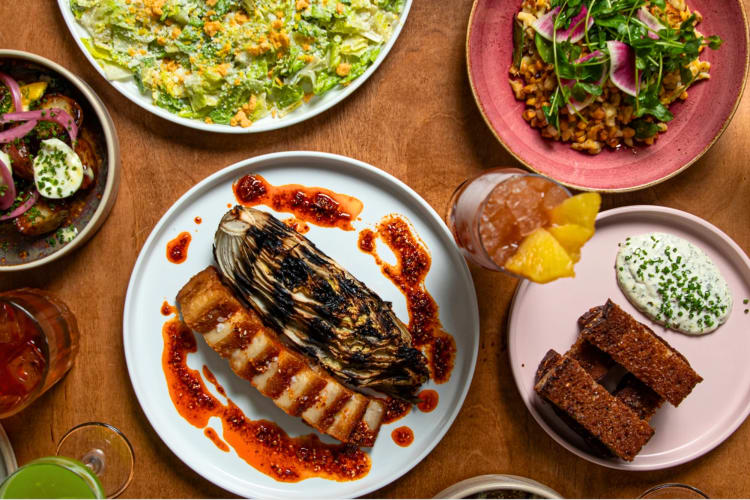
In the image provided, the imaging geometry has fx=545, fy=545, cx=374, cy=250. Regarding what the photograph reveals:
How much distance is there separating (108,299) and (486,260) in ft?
6.68

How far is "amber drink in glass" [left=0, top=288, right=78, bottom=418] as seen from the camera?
104 inches

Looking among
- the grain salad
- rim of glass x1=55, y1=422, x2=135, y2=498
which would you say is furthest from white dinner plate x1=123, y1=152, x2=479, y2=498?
the grain salad

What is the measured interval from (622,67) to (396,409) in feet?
6.70

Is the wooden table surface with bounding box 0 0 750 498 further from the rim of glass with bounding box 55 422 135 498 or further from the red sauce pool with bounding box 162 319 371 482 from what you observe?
the red sauce pool with bounding box 162 319 371 482

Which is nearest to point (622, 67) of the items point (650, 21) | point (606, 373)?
point (650, 21)

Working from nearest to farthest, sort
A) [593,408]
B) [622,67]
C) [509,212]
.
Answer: [509,212]
[622,67]
[593,408]

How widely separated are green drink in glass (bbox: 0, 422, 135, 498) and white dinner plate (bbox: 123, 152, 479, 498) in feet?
1.00

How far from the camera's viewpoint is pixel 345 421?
275 cm

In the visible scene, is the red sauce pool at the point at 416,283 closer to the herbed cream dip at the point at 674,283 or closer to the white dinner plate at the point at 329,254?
the white dinner plate at the point at 329,254

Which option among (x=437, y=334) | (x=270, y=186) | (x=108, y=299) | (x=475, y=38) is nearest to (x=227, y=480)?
(x=108, y=299)

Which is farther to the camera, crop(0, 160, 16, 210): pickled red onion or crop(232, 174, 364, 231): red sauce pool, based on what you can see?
crop(232, 174, 364, 231): red sauce pool

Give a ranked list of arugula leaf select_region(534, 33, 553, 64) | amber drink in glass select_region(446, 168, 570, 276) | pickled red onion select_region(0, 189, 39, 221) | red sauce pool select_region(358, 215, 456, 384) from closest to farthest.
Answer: amber drink in glass select_region(446, 168, 570, 276)
arugula leaf select_region(534, 33, 553, 64)
pickled red onion select_region(0, 189, 39, 221)
red sauce pool select_region(358, 215, 456, 384)

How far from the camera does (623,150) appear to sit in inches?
112

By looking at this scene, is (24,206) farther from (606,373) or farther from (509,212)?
(606,373)
